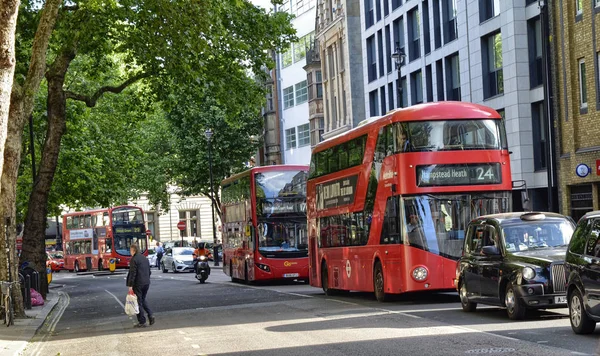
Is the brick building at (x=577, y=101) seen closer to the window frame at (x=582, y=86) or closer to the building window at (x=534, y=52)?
the window frame at (x=582, y=86)

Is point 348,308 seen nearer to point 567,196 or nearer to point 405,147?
point 405,147

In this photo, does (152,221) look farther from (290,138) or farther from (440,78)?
(440,78)

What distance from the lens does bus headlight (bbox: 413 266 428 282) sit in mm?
23750

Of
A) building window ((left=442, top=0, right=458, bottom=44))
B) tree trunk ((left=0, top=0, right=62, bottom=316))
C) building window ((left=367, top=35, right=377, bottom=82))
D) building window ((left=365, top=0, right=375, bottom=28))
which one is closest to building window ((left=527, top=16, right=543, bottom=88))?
building window ((left=442, top=0, right=458, bottom=44))

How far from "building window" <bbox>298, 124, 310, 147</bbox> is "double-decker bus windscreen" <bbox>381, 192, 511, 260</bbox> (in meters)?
51.0

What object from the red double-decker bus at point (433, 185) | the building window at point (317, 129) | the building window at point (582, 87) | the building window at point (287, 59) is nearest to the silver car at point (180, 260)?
the building window at point (317, 129)

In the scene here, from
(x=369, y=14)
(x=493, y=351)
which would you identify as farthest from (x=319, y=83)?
(x=493, y=351)

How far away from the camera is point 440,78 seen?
1965 inches

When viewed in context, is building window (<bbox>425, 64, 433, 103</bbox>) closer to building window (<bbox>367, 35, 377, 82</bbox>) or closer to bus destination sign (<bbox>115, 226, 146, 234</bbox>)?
building window (<bbox>367, 35, 377, 82</bbox>)

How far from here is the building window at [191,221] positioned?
11506 cm

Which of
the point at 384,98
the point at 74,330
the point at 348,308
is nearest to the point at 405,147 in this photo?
the point at 348,308

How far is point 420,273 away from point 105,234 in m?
53.7

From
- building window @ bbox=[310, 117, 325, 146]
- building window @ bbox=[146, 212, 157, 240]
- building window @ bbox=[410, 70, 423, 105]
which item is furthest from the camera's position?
building window @ bbox=[146, 212, 157, 240]

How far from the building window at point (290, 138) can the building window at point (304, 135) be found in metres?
1.42
